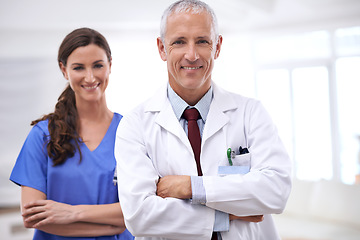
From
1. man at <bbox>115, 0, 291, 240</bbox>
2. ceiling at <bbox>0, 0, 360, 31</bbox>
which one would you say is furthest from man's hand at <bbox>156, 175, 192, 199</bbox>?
ceiling at <bbox>0, 0, 360, 31</bbox>

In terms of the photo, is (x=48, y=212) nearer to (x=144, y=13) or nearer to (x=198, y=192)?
(x=198, y=192)

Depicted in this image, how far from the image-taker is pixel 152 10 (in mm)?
4645

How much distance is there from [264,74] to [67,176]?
173 inches

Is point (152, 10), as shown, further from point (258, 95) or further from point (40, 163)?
point (40, 163)

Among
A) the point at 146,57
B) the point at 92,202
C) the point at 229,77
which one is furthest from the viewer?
the point at 229,77

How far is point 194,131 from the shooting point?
1317mm

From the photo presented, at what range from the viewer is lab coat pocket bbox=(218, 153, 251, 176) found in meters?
1.25

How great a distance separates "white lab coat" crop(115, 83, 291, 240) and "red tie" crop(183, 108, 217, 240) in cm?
2

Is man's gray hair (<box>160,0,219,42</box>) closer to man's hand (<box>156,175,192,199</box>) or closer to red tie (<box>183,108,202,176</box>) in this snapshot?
red tie (<box>183,108,202,176</box>)

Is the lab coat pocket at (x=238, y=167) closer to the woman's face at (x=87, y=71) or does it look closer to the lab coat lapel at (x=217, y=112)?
the lab coat lapel at (x=217, y=112)

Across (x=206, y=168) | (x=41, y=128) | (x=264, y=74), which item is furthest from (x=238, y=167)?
(x=264, y=74)

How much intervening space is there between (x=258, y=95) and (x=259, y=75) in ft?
0.87

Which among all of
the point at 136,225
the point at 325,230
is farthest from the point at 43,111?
the point at 136,225

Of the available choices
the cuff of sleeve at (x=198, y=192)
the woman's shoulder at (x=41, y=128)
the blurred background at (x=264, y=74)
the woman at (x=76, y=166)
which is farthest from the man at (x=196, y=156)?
the blurred background at (x=264, y=74)
